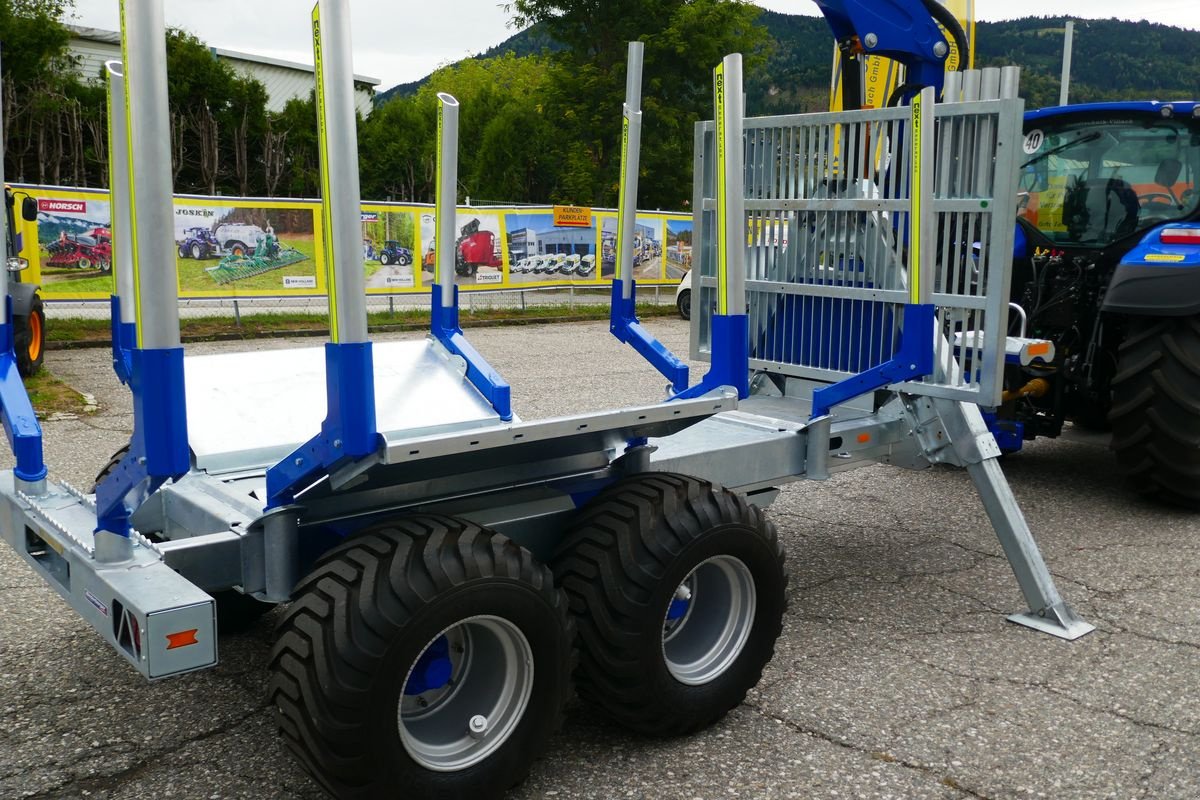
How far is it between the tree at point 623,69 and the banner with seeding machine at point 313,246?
10.1 meters

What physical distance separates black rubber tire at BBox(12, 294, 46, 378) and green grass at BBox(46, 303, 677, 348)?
141 centimetres

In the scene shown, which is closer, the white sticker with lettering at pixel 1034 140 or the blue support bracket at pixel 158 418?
the blue support bracket at pixel 158 418

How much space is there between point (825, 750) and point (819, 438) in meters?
1.30

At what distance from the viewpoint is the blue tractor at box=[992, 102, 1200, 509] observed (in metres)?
5.87

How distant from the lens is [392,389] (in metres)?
4.13

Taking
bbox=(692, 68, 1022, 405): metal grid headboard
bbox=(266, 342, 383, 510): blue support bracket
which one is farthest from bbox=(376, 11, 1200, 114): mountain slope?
bbox=(266, 342, 383, 510): blue support bracket

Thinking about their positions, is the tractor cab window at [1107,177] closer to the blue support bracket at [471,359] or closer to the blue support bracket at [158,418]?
the blue support bracket at [471,359]

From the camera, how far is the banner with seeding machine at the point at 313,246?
43.3 feet

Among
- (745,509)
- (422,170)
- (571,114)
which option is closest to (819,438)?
(745,509)

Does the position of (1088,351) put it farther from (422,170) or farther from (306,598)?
(422,170)

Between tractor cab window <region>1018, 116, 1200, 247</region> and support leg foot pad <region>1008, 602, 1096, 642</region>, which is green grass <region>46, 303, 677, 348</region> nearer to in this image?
tractor cab window <region>1018, 116, 1200, 247</region>

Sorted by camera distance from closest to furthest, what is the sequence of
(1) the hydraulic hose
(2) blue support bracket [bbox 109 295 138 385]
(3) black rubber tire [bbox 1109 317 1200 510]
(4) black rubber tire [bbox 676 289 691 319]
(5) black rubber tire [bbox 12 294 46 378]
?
(2) blue support bracket [bbox 109 295 138 385], (1) the hydraulic hose, (3) black rubber tire [bbox 1109 317 1200 510], (5) black rubber tire [bbox 12 294 46 378], (4) black rubber tire [bbox 676 289 691 319]

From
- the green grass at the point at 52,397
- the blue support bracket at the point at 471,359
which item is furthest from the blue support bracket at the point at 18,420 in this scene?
the green grass at the point at 52,397

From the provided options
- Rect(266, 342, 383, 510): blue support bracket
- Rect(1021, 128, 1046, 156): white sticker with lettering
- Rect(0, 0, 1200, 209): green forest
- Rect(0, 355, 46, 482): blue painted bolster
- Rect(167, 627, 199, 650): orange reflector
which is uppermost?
Rect(0, 0, 1200, 209): green forest
